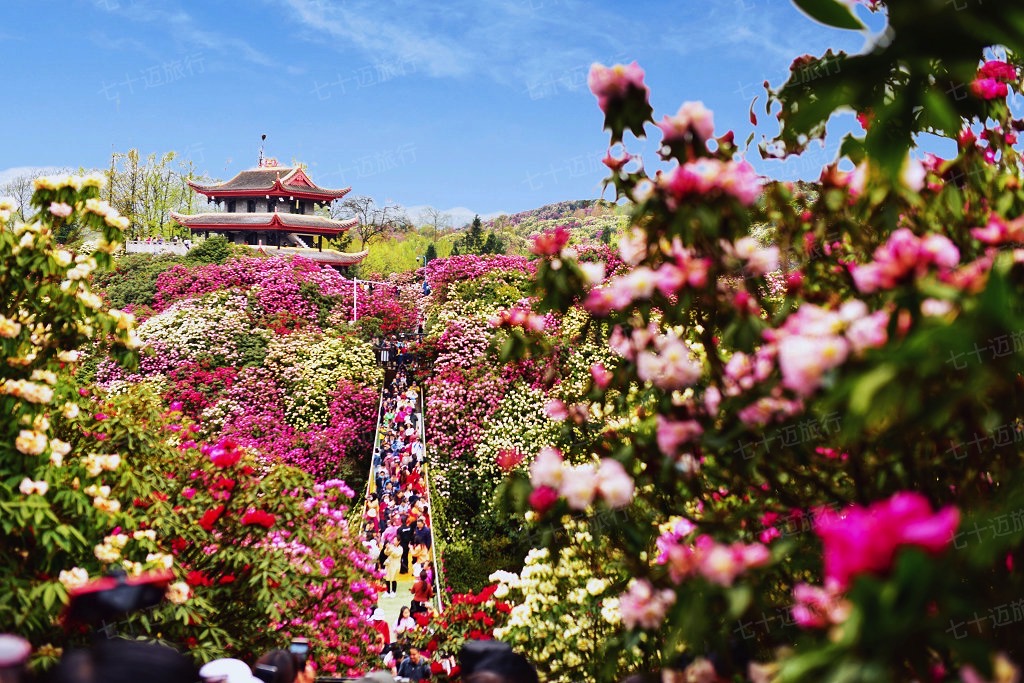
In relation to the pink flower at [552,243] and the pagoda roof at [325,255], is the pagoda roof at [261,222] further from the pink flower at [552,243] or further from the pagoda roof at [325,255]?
the pink flower at [552,243]

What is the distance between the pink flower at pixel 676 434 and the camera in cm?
238

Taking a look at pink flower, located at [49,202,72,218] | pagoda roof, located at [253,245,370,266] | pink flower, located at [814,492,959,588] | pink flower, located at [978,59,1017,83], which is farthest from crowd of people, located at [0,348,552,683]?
pagoda roof, located at [253,245,370,266]

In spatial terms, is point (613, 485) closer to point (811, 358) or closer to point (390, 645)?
point (811, 358)

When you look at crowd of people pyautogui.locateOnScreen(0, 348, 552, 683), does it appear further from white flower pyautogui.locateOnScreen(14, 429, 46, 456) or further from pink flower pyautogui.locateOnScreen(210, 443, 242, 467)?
pink flower pyautogui.locateOnScreen(210, 443, 242, 467)

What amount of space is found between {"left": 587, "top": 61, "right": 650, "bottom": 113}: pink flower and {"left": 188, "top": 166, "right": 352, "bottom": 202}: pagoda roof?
168 feet

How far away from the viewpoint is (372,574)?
34.3ft

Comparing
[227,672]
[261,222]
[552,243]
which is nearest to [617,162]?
[552,243]

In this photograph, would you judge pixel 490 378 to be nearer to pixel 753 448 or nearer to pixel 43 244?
pixel 43 244

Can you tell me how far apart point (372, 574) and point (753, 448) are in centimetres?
874

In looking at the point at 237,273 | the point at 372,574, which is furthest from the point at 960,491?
the point at 237,273

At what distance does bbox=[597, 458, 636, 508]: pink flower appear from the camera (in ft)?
7.49

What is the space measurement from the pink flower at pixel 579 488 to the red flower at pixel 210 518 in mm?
5456

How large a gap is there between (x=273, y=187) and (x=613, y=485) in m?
51.9

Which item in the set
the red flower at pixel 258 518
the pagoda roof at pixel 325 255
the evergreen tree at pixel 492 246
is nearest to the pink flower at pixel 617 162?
the red flower at pixel 258 518
